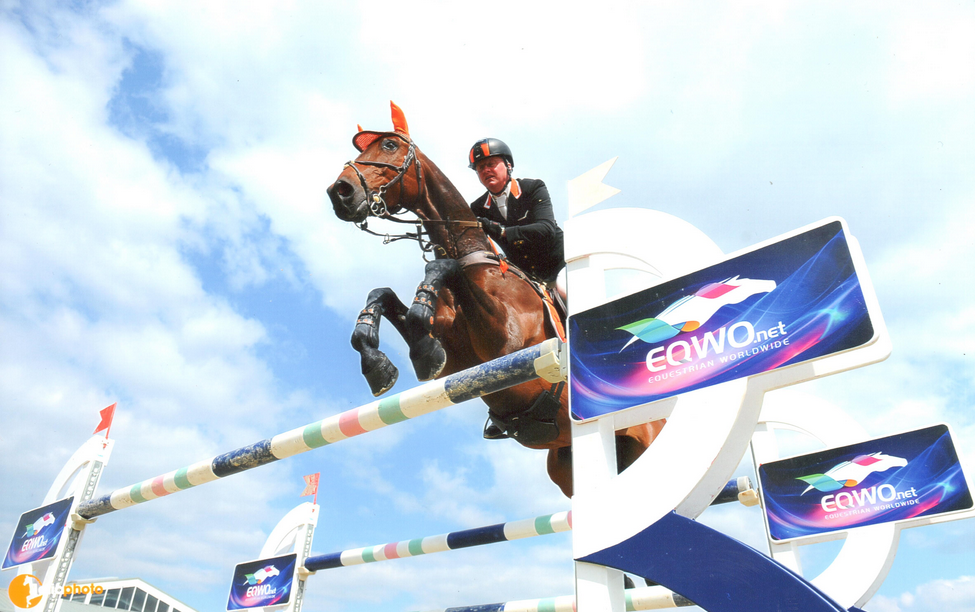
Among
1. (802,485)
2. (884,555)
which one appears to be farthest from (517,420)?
(884,555)

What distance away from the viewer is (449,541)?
4.84 metres

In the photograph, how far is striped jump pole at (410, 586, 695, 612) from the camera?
3.93 meters

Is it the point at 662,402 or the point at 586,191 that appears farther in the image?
the point at 586,191

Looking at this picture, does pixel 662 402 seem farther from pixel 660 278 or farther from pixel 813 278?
pixel 813 278

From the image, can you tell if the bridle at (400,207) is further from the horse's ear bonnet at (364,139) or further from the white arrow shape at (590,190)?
the white arrow shape at (590,190)

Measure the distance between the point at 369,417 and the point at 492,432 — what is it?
103 cm

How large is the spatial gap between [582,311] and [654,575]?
2.88 feet

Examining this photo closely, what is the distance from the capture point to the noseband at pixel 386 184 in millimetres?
3197

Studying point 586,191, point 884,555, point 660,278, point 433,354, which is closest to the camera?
point 660,278

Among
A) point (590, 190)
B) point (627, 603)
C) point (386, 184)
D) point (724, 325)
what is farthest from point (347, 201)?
point (627, 603)

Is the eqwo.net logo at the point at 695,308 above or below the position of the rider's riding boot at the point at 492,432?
below

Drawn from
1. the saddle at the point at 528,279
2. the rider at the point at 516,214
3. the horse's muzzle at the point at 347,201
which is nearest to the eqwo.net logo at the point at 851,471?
the saddle at the point at 528,279

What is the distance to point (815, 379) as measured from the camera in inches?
65.7

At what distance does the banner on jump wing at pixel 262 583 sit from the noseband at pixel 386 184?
407cm
